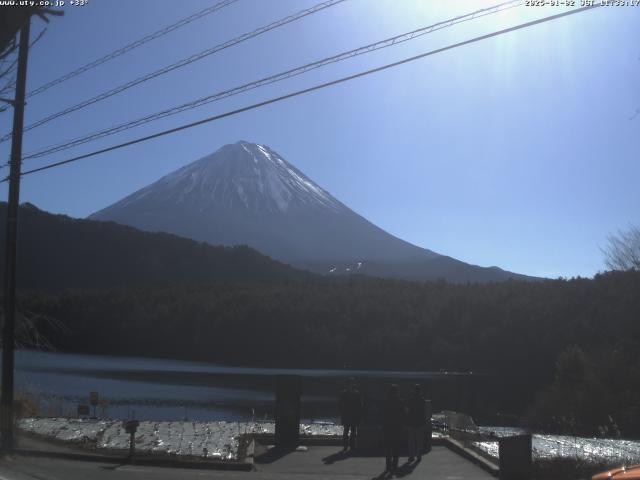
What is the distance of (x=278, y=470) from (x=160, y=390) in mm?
36323

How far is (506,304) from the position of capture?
81750 mm

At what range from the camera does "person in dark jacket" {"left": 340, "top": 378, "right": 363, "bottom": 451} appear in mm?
16078

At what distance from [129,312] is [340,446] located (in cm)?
8204

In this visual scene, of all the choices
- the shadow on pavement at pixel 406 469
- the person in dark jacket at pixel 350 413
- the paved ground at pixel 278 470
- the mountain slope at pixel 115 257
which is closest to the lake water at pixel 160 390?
the person in dark jacket at pixel 350 413

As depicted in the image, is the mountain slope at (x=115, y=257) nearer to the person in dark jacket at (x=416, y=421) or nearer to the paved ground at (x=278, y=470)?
the paved ground at (x=278, y=470)

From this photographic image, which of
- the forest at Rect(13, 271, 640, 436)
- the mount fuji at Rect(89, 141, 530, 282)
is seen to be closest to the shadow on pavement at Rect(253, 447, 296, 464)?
the forest at Rect(13, 271, 640, 436)

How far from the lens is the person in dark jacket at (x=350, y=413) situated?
16078mm

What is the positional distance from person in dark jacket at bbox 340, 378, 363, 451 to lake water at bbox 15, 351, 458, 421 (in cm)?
224

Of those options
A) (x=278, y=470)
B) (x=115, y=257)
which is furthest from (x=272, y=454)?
(x=115, y=257)

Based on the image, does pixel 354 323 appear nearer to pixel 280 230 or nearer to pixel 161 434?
pixel 161 434

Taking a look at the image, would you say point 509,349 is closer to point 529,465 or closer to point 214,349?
point 214,349

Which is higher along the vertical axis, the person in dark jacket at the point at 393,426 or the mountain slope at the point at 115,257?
the mountain slope at the point at 115,257

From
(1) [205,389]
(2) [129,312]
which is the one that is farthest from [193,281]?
(1) [205,389]

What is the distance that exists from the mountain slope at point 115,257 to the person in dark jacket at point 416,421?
101565 millimetres
